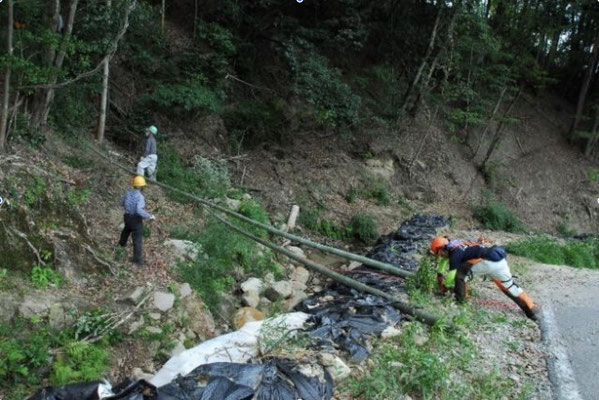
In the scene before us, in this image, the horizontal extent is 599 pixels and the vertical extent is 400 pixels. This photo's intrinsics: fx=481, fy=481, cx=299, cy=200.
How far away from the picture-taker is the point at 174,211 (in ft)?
34.7

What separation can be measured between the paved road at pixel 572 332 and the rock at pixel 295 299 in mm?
4158

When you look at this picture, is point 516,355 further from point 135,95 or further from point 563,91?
point 563,91

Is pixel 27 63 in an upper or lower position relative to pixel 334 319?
upper

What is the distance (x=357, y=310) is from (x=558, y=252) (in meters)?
8.53

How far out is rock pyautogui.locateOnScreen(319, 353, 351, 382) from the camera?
15.4ft

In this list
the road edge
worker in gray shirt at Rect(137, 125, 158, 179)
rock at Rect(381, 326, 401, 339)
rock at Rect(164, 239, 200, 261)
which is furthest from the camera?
worker in gray shirt at Rect(137, 125, 158, 179)

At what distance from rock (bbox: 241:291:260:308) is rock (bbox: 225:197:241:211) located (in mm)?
3449

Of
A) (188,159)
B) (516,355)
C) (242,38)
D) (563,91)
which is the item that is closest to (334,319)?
(516,355)

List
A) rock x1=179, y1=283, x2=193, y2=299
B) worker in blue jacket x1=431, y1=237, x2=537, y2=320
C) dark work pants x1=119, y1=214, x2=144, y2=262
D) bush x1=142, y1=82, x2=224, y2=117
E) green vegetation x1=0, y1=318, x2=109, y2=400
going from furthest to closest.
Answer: bush x1=142, y1=82, x2=224, y2=117, dark work pants x1=119, y1=214, x2=144, y2=262, rock x1=179, y1=283, x2=193, y2=299, worker in blue jacket x1=431, y1=237, x2=537, y2=320, green vegetation x1=0, y1=318, x2=109, y2=400

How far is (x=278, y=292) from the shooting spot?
913 centimetres

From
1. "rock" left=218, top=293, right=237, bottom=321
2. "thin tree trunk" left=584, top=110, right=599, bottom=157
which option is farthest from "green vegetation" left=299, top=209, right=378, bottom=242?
"thin tree trunk" left=584, top=110, right=599, bottom=157

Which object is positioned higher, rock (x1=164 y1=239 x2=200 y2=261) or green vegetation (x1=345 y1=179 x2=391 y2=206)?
green vegetation (x1=345 y1=179 x2=391 y2=206)

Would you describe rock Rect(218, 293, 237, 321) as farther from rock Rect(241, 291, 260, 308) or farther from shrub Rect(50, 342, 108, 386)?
shrub Rect(50, 342, 108, 386)

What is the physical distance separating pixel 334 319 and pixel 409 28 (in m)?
14.7
